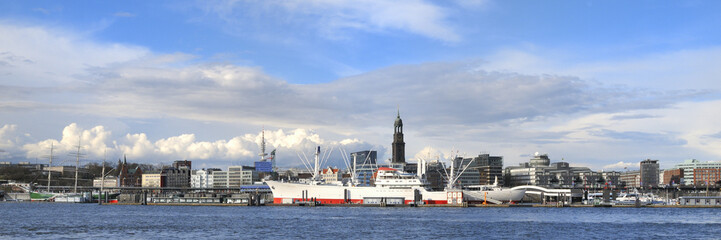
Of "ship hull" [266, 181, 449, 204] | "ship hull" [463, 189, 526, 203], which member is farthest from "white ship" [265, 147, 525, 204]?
"ship hull" [463, 189, 526, 203]

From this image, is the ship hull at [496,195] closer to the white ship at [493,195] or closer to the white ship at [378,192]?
the white ship at [493,195]

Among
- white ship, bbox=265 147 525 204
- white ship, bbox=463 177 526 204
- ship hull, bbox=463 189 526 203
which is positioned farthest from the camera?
ship hull, bbox=463 189 526 203

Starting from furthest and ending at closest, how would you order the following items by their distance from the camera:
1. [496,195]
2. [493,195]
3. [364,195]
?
1. [496,195]
2. [493,195]
3. [364,195]

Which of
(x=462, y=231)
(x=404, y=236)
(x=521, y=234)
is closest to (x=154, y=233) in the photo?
(x=404, y=236)

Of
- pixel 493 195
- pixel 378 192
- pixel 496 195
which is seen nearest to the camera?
pixel 378 192

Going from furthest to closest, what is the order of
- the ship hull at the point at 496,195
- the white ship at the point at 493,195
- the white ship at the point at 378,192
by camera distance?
1. the ship hull at the point at 496,195
2. the white ship at the point at 493,195
3. the white ship at the point at 378,192

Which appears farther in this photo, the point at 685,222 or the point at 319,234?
the point at 685,222

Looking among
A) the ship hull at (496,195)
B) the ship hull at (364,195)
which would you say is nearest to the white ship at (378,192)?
the ship hull at (364,195)

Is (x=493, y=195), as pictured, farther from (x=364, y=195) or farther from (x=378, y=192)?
(x=364, y=195)

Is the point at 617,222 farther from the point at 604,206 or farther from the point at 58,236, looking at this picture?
the point at 58,236

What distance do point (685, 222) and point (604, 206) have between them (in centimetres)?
5790

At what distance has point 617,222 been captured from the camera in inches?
3760

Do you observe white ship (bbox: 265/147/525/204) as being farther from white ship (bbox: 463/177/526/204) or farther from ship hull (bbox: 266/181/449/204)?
white ship (bbox: 463/177/526/204)

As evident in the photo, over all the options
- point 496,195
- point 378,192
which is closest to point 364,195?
point 378,192
